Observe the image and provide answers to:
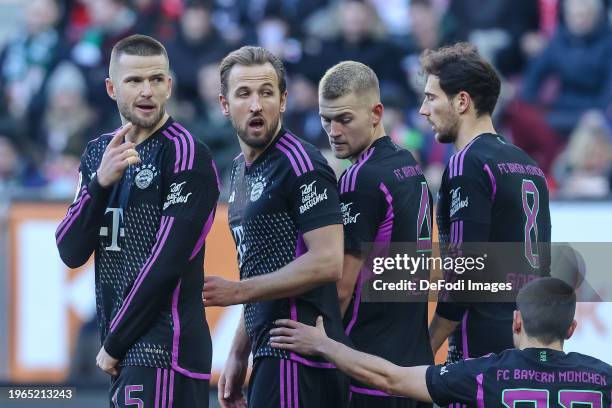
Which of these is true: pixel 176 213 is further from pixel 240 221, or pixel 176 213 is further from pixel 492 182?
pixel 492 182

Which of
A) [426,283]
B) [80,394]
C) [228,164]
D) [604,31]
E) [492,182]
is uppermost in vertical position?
[604,31]

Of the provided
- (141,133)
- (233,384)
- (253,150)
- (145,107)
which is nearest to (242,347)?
(233,384)

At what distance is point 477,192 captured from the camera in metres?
5.69

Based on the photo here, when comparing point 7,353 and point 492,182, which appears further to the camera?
point 7,353

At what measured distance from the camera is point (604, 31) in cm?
1284

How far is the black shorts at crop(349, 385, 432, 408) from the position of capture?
5.80 metres

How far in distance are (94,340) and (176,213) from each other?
495 centimetres

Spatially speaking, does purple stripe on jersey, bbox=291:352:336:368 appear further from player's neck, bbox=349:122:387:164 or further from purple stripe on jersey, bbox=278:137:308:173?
player's neck, bbox=349:122:387:164

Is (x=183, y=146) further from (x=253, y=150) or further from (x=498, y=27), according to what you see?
(x=498, y=27)

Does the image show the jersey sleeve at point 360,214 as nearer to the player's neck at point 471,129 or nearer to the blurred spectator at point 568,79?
the player's neck at point 471,129

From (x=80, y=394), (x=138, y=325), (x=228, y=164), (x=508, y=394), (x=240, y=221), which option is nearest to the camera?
(x=508, y=394)

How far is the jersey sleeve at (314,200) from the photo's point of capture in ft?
17.6

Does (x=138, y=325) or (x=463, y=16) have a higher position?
(x=463, y=16)

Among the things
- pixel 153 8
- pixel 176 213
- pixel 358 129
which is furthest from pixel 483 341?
pixel 153 8
